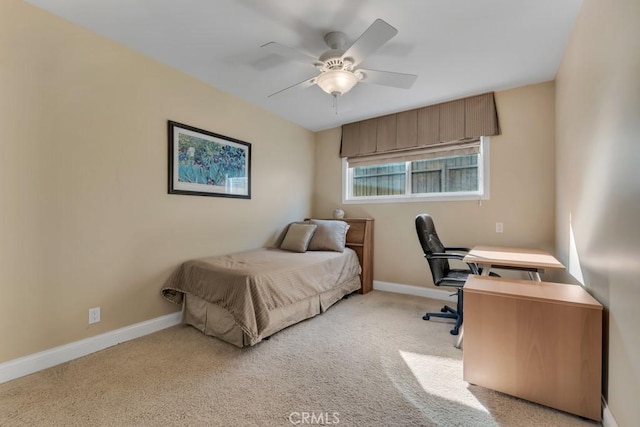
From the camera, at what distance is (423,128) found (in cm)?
348

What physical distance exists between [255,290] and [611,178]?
7.34 feet

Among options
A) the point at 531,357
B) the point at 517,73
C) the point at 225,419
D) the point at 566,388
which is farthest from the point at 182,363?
the point at 517,73

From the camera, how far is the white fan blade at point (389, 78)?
2.12m

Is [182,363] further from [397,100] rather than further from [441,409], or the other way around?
[397,100]

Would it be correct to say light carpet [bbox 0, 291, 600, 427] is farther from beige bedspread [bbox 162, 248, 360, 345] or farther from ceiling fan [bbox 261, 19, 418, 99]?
ceiling fan [bbox 261, 19, 418, 99]

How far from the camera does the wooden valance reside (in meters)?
3.12

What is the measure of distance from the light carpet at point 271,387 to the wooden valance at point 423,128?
2242 millimetres

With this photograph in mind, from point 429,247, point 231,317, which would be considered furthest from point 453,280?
point 231,317

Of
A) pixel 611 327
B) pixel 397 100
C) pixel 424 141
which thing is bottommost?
pixel 611 327

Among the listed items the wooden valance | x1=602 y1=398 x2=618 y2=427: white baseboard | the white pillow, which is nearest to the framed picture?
the white pillow

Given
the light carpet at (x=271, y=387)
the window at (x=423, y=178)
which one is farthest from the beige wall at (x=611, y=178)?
the window at (x=423, y=178)

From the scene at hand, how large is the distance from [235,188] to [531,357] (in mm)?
2969

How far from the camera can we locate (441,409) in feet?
4.96

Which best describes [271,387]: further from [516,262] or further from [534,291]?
[516,262]
